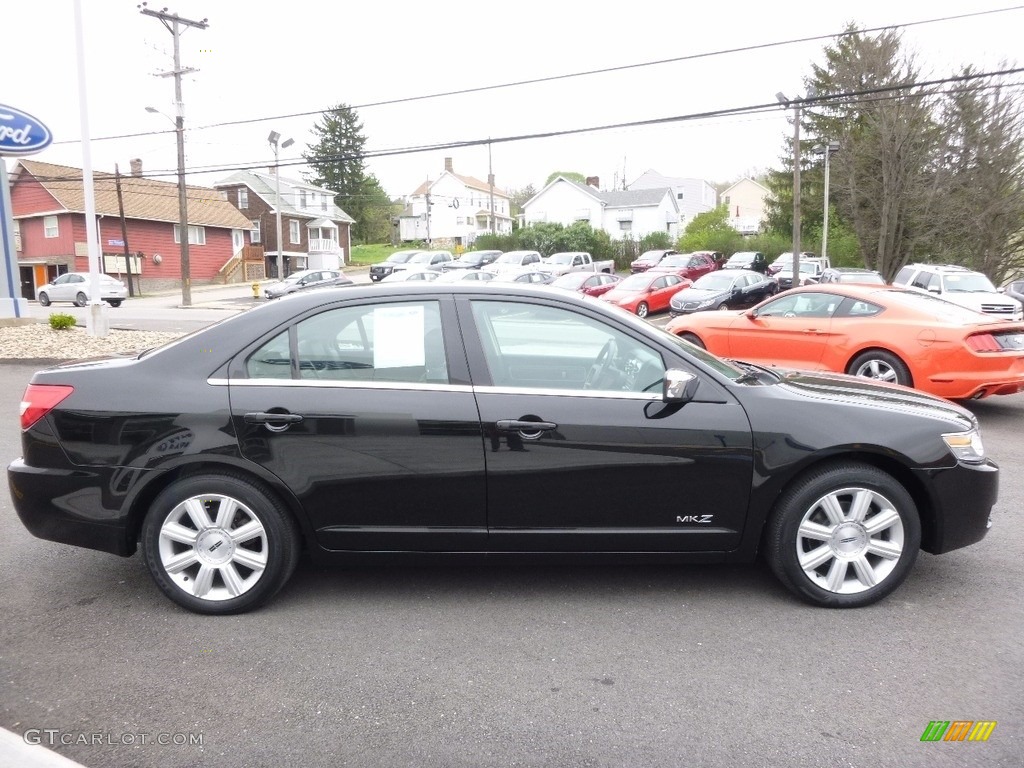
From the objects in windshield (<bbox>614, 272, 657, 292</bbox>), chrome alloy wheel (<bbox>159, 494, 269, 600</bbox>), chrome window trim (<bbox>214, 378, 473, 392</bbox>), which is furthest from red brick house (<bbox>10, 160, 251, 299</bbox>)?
chrome alloy wheel (<bbox>159, 494, 269, 600</bbox>)

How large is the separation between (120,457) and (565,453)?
7.00 feet

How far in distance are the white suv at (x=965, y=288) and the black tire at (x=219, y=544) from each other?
1803 cm

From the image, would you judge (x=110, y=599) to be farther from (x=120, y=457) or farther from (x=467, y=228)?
(x=467, y=228)

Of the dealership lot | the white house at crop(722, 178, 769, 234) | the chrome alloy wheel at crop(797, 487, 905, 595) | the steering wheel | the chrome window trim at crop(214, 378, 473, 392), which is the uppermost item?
the white house at crop(722, 178, 769, 234)

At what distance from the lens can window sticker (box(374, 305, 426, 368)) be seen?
153 inches

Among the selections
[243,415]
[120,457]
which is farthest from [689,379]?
[120,457]

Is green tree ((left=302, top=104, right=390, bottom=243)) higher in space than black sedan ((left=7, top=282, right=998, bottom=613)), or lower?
higher

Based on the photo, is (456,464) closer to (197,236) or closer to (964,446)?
(964,446)

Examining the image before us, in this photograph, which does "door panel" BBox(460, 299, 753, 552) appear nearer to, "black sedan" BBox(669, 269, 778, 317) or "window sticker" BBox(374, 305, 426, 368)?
"window sticker" BBox(374, 305, 426, 368)

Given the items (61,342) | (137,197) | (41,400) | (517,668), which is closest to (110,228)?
(137,197)

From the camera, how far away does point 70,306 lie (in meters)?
38.4

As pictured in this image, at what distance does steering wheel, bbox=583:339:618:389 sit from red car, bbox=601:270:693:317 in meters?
20.1

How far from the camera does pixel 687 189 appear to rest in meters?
86.1

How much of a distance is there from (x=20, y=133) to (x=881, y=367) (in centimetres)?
1749
